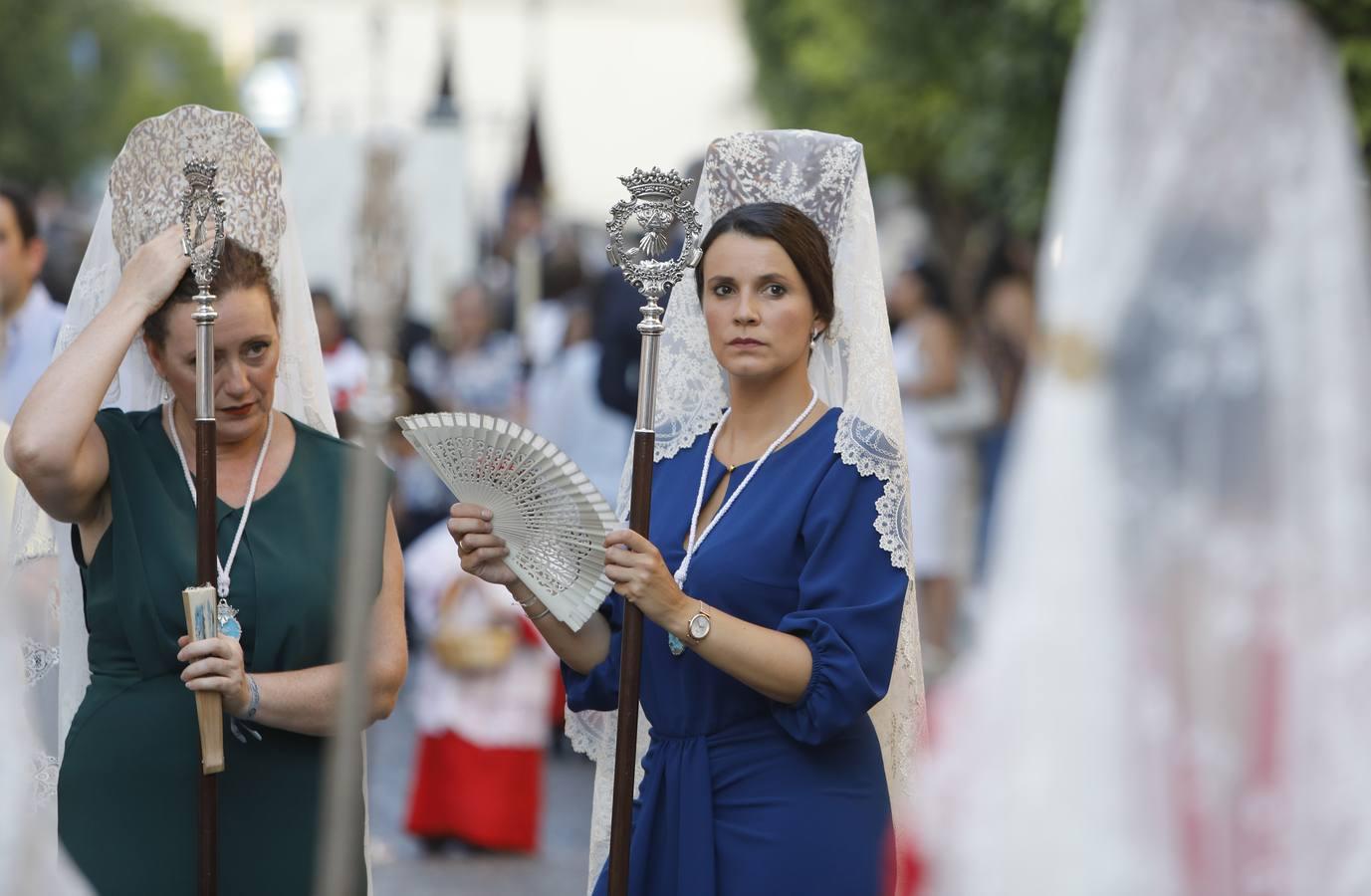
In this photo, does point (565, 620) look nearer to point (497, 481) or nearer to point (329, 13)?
point (497, 481)

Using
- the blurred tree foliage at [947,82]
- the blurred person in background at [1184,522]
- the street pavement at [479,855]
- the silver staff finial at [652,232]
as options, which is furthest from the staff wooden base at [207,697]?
the street pavement at [479,855]

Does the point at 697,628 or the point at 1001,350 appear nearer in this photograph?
the point at 697,628

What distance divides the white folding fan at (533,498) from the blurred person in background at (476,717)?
12.5 ft

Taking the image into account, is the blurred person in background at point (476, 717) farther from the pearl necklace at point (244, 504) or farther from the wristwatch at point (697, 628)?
the wristwatch at point (697, 628)

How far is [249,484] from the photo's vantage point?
363 cm

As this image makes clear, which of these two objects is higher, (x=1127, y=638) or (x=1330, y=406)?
(x=1330, y=406)

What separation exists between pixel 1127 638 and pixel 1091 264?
0.45 m

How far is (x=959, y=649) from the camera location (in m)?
9.90

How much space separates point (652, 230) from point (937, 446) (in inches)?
249

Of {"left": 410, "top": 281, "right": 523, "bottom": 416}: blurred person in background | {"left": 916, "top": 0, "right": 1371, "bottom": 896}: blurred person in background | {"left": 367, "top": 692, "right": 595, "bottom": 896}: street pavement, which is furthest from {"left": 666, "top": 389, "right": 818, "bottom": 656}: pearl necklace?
{"left": 410, "top": 281, "right": 523, "bottom": 416}: blurred person in background

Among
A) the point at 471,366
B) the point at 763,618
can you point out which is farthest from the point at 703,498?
the point at 471,366

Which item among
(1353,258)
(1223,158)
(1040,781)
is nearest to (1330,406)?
(1353,258)

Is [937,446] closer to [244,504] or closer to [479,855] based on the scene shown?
[479,855]

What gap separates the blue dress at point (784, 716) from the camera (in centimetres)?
341
